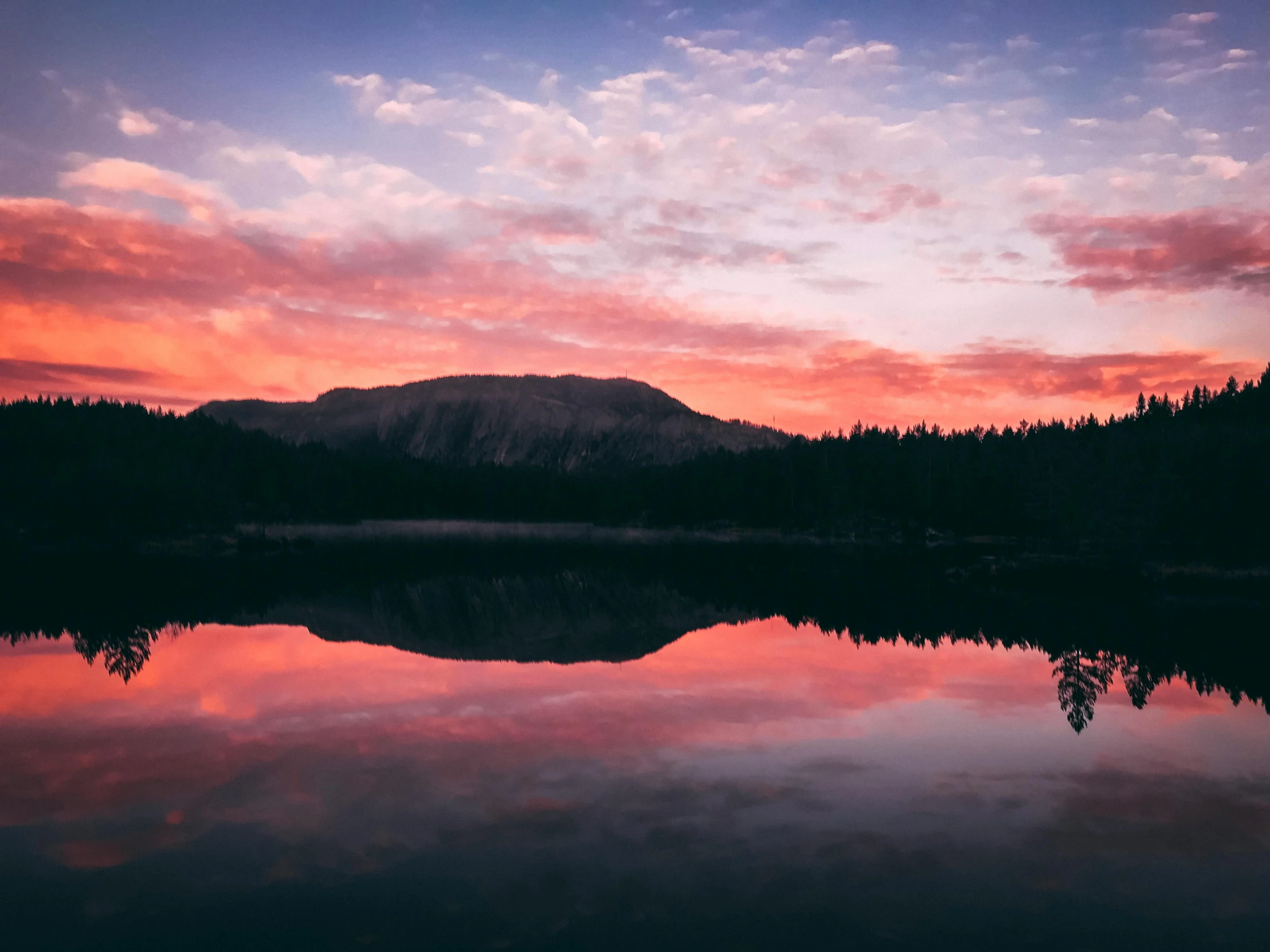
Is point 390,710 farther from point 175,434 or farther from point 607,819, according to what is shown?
point 175,434

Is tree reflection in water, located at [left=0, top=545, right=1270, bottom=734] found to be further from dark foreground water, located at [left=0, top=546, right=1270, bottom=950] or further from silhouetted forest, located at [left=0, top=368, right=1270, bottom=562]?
silhouetted forest, located at [left=0, top=368, right=1270, bottom=562]

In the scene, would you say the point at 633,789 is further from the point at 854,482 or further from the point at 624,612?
the point at 854,482

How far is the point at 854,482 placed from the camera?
5679 inches

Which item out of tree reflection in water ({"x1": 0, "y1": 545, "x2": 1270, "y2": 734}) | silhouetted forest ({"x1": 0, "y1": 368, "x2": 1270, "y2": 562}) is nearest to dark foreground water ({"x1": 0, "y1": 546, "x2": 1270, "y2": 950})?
tree reflection in water ({"x1": 0, "y1": 545, "x2": 1270, "y2": 734})

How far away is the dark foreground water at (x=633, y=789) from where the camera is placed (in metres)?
10.1

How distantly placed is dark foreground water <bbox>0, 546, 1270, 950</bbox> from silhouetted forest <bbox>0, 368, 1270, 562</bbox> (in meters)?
45.3

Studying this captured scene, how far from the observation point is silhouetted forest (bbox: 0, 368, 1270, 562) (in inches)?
2938

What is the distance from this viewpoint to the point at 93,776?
15758mm

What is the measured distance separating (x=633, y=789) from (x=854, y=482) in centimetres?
13487

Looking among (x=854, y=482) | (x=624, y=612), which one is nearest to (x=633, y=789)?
(x=624, y=612)

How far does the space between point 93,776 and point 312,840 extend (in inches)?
249

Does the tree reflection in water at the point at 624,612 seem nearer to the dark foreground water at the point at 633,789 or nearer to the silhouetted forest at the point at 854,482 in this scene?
the dark foreground water at the point at 633,789

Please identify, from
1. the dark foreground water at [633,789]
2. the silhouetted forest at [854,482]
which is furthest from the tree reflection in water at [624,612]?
the silhouetted forest at [854,482]

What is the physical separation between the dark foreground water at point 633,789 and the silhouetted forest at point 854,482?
45.3 meters
